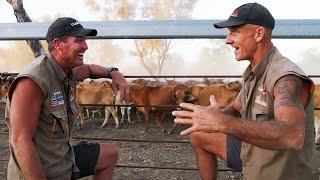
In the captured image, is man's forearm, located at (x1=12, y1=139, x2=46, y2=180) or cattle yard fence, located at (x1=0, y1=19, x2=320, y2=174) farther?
cattle yard fence, located at (x1=0, y1=19, x2=320, y2=174)

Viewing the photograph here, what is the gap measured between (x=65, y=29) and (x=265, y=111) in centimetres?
127

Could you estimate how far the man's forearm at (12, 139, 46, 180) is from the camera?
231cm

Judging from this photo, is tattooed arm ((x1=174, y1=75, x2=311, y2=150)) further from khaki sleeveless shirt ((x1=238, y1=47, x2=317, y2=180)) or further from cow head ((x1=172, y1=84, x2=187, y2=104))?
cow head ((x1=172, y1=84, x2=187, y2=104))

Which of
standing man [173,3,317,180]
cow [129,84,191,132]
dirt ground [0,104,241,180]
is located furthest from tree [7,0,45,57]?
standing man [173,3,317,180]

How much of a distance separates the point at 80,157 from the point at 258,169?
121 cm

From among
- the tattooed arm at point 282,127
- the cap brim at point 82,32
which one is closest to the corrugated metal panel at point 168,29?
the cap brim at point 82,32

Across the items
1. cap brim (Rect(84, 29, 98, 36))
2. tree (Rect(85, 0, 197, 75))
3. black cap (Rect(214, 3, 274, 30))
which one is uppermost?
black cap (Rect(214, 3, 274, 30))

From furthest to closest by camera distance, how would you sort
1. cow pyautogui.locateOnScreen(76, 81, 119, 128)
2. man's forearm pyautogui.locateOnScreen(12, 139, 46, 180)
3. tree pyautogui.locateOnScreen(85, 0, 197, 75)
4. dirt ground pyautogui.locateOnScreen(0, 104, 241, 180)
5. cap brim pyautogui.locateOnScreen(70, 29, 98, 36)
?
tree pyautogui.locateOnScreen(85, 0, 197, 75) < cow pyautogui.locateOnScreen(76, 81, 119, 128) < dirt ground pyautogui.locateOnScreen(0, 104, 241, 180) < cap brim pyautogui.locateOnScreen(70, 29, 98, 36) < man's forearm pyautogui.locateOnScreen(12, 139, 46, 180)

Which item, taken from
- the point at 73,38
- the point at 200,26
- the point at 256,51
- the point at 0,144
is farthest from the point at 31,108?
the point at 0,144

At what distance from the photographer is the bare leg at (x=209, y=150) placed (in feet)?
9.36

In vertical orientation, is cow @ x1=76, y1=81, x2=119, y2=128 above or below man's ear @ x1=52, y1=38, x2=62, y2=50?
below

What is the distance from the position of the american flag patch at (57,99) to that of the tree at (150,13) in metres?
31.0

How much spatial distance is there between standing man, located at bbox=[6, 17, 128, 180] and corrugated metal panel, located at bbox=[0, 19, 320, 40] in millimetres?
145

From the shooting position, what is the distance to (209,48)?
145ft
